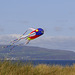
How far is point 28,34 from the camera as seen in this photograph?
40.4ft

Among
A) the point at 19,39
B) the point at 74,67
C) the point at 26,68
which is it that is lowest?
the point at 74,67

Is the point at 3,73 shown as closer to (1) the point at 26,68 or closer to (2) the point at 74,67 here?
(1) the point at 26,68

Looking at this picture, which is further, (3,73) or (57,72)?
(57,72)

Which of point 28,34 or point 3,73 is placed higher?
point 28,34

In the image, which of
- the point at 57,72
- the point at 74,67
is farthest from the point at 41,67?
the point at 74,67

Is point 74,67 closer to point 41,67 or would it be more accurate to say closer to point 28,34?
point 41,67

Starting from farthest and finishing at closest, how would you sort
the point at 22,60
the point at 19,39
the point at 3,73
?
the point at 22,60, the point at 3,73, the point at 19,39

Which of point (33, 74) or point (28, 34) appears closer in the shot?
point (28, 34)

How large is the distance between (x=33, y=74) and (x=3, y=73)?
1649mm

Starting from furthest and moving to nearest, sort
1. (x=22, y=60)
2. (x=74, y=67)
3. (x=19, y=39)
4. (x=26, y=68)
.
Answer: (x=74, y=67), (x=22, y=60), (x=26, y=68), (x=19, y=39)

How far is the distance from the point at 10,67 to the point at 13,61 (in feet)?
3.47

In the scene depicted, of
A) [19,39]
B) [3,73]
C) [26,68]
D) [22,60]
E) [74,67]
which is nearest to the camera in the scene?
[19,39]

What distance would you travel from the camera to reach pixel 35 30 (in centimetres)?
1221

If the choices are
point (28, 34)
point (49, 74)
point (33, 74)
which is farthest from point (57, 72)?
point (28, 34)
